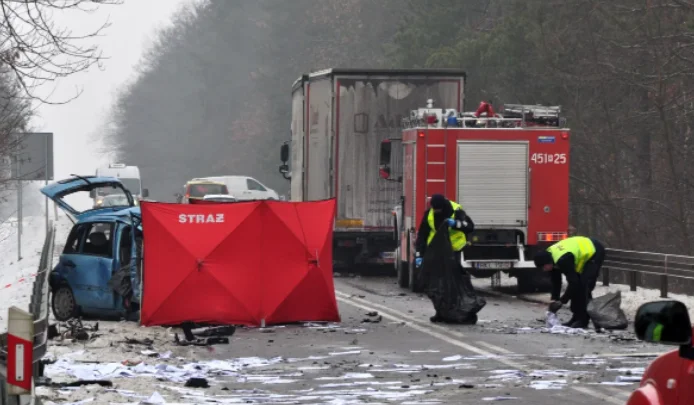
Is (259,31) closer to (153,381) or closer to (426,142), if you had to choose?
(426,142)

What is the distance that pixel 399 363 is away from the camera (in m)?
14.1

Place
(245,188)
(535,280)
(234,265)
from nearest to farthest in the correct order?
(234,265)
(535,280)
(245,188)

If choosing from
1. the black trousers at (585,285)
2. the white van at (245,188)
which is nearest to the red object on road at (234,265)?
the black trousers at (585,285)

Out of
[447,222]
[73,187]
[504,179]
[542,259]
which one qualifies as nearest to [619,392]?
[542,259]

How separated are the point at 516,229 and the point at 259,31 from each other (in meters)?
89.1

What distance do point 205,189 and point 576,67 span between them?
57.6 ft

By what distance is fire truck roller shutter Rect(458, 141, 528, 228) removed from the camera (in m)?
23.7

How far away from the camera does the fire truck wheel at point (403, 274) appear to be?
26161mm

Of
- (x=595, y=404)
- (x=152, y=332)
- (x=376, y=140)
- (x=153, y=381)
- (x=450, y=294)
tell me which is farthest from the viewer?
(x=376, y=140)

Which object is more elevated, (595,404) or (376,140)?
(376,140)

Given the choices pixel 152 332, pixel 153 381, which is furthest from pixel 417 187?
pixel 153 381

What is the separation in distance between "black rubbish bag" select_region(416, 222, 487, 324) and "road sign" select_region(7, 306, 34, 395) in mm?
10118

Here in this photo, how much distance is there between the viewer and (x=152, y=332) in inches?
683

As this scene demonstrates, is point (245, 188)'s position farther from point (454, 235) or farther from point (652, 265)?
point (454, 235)
